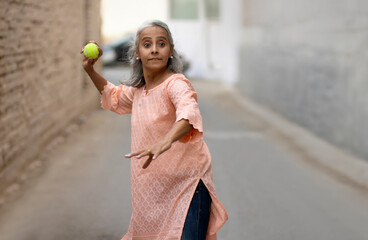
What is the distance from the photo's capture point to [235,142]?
849cm

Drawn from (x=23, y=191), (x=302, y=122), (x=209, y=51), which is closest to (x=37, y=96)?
(x=23, y=191)

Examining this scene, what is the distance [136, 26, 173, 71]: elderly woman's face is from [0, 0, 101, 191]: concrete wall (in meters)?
3.04

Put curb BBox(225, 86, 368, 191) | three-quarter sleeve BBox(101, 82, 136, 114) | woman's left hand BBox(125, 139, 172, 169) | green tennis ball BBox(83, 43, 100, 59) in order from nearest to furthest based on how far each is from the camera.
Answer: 1. woman's left hand BBox(125, 139, 172, 169)
2. green tennis ball BBox(83, 43, 100, 59)
3. three-quarter sleeve BBox(101, 82, 136, 114)
4. curb BBox(225, 86, 368, 191)

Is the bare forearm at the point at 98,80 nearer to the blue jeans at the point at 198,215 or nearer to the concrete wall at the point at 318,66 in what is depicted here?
the blue jeans at the point at 198,215

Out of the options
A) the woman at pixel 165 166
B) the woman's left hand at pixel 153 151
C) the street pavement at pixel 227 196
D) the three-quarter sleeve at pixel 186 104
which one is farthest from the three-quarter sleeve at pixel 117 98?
the street pavement at pixel 227 196

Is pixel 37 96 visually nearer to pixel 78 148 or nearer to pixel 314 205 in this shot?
pixel 78 148

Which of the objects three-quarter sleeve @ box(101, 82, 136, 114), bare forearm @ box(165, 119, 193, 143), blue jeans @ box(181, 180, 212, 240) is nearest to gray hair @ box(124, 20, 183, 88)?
three-quarter sleeve @ box(101, 82, 136, 114)

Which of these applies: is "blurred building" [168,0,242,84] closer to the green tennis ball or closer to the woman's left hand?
the green tennis ball

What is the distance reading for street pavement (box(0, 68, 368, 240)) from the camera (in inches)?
175

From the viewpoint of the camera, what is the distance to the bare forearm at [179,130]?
2.29 meters

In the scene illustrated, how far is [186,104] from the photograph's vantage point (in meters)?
2.43

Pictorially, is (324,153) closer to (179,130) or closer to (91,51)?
(91,51)

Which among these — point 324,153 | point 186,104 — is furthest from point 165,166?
point 324,153

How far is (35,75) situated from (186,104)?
478 centimetres
